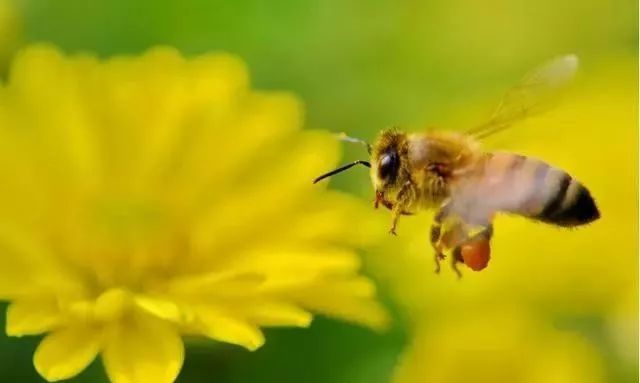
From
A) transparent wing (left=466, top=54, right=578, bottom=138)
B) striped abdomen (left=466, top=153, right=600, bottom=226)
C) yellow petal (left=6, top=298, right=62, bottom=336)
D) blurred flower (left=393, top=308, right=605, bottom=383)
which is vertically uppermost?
transparent wing (left=466, top=54, right=578, bottom=138)

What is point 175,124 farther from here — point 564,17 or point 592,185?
point 564,17

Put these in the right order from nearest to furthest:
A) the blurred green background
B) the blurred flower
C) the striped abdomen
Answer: the striped abdomen → the blurred flower → the blurred green background

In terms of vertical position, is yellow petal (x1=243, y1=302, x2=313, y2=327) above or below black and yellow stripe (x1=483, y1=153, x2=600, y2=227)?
below

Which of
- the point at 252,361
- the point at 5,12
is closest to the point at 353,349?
the point at 252,361

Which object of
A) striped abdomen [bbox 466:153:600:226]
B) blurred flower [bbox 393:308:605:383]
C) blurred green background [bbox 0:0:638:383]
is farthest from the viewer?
blurred green background [bbox 0:0:638:383]

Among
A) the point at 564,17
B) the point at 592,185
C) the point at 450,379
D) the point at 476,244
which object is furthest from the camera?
the point at 564,17

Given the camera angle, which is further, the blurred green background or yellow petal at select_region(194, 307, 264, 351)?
the blurred green background

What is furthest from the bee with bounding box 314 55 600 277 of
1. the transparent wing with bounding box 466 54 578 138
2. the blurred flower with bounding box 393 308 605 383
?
the blurred flower with bounding box 393 308 605 383

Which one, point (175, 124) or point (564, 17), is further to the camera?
point (564, 17)

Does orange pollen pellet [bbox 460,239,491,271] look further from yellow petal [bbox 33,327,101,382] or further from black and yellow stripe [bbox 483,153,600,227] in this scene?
yellow petal [bbox 33,327,101,382]
